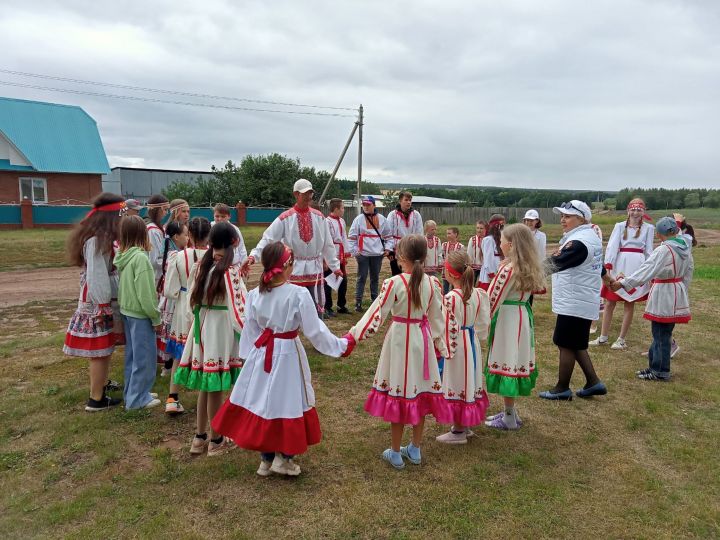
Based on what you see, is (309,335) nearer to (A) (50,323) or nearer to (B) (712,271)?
(A) (50,323)

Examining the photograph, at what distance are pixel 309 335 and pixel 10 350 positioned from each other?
5598 millimetres

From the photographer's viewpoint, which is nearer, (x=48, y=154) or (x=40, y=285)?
(x=40, y=285)

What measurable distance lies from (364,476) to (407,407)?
644 mm

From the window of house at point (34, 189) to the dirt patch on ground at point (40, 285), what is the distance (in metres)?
20.6

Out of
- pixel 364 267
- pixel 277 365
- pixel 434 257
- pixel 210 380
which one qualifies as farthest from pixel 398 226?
pixel 277 365

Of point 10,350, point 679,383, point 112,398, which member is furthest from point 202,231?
point 679,383

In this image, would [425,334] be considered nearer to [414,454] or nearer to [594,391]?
[414,454]

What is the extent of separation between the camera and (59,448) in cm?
439

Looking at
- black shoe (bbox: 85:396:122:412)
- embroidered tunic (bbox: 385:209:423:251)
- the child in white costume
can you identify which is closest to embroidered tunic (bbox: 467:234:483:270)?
embroidered tunic (bbox: 385:209:423:251)

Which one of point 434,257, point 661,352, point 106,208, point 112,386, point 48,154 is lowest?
point 112,386

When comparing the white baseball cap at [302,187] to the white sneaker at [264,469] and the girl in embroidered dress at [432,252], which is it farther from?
the white sneaker at [264,469]

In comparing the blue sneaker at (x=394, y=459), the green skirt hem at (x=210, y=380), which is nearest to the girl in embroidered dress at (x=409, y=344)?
the blue sneaker at (x=394, y=459)

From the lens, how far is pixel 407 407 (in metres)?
3.92

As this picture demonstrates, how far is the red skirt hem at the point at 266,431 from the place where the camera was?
11.8 ft
